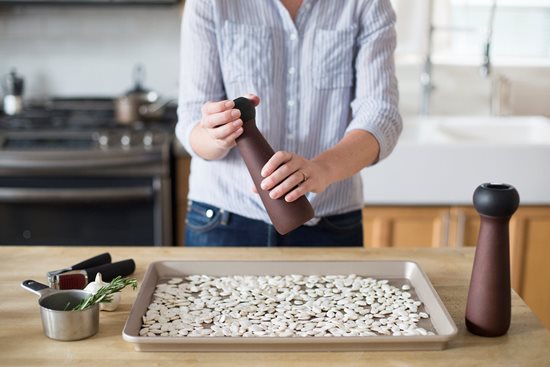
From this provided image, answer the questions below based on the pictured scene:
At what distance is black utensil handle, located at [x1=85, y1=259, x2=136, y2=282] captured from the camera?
1390 millimetres

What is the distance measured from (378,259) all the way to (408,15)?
6.08 ft

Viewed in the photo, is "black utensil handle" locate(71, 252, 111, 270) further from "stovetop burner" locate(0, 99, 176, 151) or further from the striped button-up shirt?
"stovetop burner" locate(0, 99, 176, 151)

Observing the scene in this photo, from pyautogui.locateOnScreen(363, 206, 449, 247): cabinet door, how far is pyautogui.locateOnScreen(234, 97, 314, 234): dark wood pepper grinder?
141 cm

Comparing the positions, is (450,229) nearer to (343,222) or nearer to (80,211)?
(343,222)

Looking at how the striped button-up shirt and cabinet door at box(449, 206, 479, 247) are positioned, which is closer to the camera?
the striped button-up shirt

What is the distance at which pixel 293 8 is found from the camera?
1.72 m

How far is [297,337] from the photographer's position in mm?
1131

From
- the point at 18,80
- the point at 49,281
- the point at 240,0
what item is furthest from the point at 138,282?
the point at 18,80

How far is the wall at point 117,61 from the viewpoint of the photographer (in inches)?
129

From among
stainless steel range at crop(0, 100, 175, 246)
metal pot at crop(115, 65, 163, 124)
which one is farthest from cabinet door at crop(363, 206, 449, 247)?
metal pot at crop(115, 65, 163, 124)

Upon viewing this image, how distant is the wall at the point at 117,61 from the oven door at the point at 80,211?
2.35ft

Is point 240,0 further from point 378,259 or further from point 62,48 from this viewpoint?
point 62,48

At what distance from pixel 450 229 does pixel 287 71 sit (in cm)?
120

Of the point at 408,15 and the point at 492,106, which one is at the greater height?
the point at 408,15
